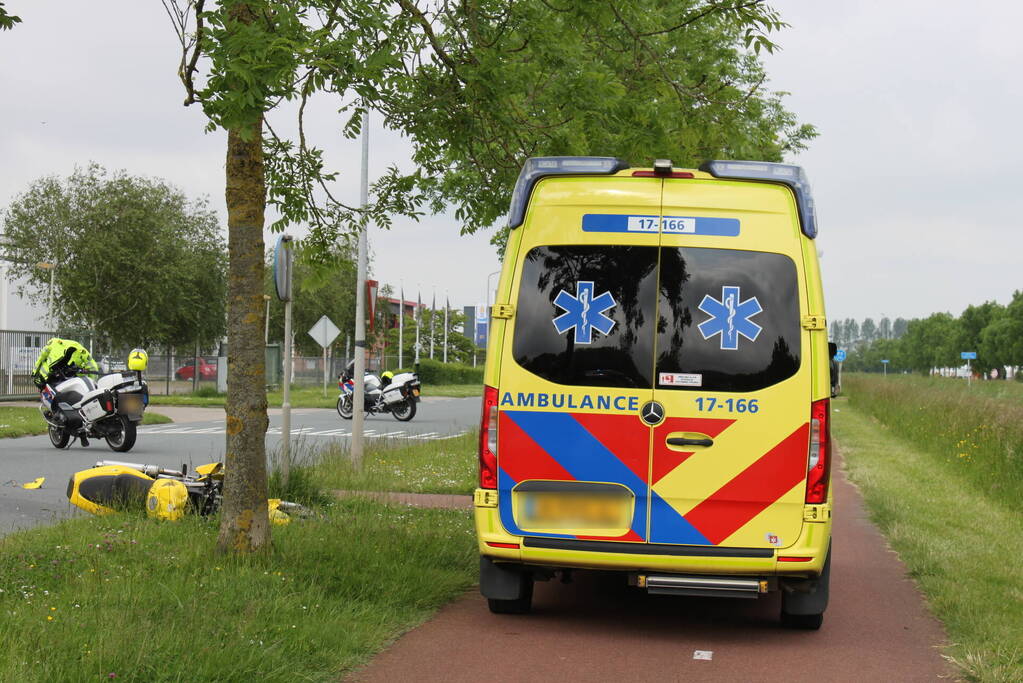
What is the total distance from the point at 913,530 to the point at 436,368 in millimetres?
55269

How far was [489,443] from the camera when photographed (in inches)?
254

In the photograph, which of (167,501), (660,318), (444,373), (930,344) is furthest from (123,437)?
(930,344)

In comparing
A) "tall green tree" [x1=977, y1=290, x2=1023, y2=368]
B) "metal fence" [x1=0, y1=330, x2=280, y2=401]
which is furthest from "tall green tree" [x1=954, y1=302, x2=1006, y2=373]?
"metal fence" [x1=0, y1=330, x2=280, y2=401]

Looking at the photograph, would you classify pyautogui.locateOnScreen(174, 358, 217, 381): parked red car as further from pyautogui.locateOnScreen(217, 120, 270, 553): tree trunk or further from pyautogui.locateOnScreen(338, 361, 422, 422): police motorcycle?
pyautogui.locateOnScreen(217, 120, 270, 553): tree trunk

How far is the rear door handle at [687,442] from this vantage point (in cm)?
625

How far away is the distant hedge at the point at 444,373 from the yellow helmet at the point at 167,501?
54037mm

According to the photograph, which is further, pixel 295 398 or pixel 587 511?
pixel 295 398

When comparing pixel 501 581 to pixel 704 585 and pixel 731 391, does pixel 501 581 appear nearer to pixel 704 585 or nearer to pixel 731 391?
pixel 704 585

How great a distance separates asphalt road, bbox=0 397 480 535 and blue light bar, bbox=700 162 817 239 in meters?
6.14

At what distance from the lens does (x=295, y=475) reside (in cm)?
1059

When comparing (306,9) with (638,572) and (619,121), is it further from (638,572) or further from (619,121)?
(638,572)

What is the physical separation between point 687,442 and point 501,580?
1.35 m

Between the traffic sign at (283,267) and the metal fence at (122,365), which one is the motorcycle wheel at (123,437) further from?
the metal fence at (122,365)

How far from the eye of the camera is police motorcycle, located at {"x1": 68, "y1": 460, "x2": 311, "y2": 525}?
29.8 ft
